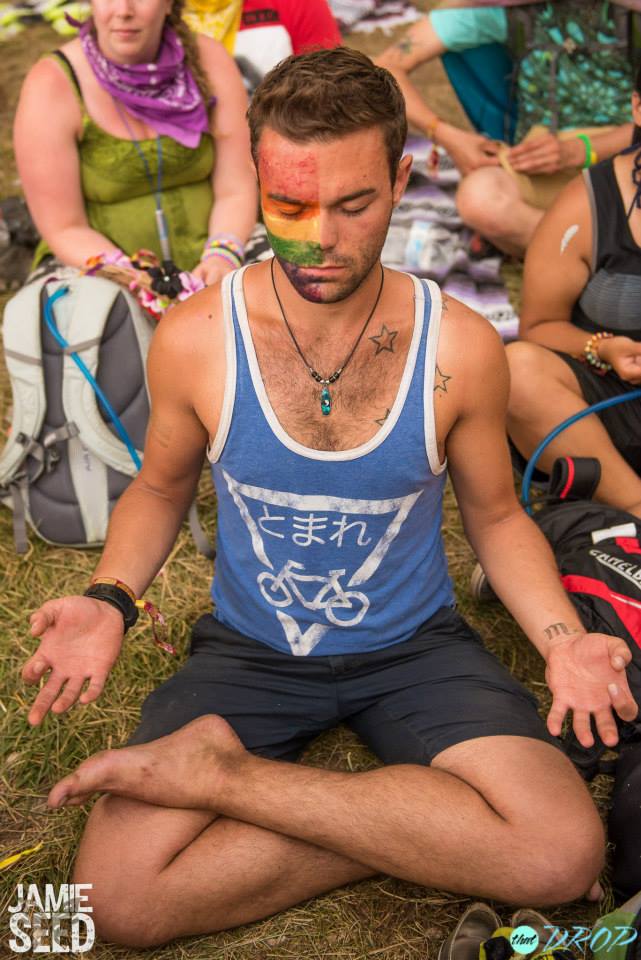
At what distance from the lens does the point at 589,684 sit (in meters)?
1.77

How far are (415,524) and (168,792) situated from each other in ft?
2.23

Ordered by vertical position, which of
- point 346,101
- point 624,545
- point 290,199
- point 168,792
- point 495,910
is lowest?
point 495,910

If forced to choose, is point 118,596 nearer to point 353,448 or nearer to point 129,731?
point 353,448

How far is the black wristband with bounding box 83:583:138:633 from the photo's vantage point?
1896 mm

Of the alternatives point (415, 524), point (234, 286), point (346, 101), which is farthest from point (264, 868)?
A: point (346, 101)

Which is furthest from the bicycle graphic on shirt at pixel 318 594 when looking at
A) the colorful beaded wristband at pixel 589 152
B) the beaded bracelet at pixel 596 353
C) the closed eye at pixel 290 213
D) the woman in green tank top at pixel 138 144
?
the colorful beaded wristband at pixel 589 152

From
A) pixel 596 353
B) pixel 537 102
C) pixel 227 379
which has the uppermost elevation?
pixel 227 379

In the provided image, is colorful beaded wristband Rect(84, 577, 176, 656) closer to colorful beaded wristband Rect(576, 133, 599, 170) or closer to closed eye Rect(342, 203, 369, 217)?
closed eye Rect(342, 203, 369, 217)

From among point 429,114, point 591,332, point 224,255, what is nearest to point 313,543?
point 591,332

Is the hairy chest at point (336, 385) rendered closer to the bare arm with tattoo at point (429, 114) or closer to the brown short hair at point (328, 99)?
the brown short hair at point (328, 99)

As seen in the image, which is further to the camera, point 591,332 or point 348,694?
point 591,332

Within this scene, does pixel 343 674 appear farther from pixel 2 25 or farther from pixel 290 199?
pixel 2 25

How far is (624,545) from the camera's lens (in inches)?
93.9

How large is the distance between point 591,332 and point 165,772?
173 centimetres
